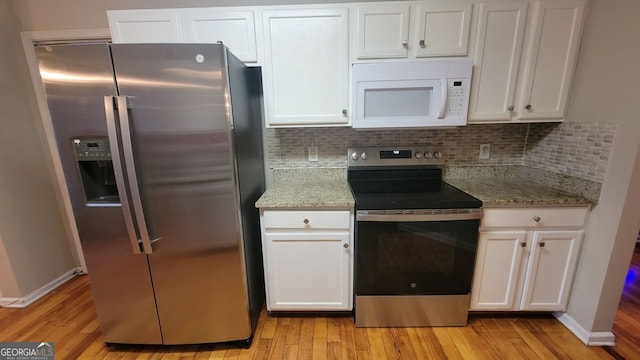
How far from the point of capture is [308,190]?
1.71 metres

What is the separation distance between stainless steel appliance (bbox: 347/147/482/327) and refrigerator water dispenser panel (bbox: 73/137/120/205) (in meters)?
1.39

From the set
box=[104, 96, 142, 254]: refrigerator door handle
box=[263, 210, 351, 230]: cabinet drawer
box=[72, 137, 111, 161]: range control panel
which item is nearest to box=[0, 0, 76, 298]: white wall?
box=[72, 137, 111, 161]: range control panel

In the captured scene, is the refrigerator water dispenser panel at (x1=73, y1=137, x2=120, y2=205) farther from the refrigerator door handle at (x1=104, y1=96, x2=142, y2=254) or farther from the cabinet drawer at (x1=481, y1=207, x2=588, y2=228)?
the cabinet drawer at (x1=481, y1=207, x2=588, y2=228)

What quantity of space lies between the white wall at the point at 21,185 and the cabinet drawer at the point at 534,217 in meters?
3.37

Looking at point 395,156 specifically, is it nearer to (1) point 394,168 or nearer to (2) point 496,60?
(1) point 394,168

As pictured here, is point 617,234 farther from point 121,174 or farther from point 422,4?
point 121,174

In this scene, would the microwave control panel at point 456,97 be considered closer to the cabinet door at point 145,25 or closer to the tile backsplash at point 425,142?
the tile backsplash at point 425,142

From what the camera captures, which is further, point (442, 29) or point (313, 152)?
point (313, 152)

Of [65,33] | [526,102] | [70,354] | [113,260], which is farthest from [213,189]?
[526,102]

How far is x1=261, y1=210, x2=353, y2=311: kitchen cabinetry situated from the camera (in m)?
1.51

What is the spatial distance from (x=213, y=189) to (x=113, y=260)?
73 cm

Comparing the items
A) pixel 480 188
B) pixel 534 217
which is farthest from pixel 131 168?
pixel 534 217

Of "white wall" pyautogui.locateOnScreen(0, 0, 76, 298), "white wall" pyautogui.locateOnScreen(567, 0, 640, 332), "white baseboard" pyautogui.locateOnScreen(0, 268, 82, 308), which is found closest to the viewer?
"white wall" pyautogui.locateOnScreen(567, 0, 640, 332)

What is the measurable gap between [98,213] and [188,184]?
532 millimetres
